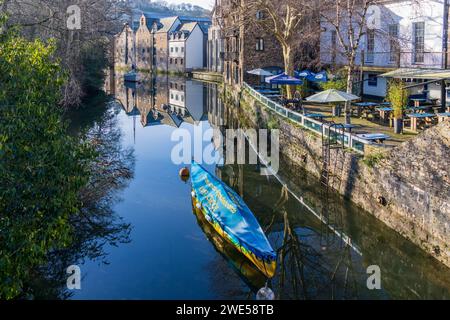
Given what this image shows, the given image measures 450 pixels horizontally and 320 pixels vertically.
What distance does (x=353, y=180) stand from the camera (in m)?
17.9

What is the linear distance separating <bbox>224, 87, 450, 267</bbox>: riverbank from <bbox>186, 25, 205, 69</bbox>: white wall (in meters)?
64.3

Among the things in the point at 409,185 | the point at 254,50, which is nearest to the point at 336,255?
the point at 409,185

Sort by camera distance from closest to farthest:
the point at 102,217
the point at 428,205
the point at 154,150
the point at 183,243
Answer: the point at 428,205, the point at 183,243, the point at 102,217, the point at 154,150

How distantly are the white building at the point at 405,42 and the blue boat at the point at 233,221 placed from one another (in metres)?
12.2

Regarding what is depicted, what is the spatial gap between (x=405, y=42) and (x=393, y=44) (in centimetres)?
109

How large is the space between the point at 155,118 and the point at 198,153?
15.2m

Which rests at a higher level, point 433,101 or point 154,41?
point 154,41

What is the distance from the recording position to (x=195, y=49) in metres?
82.7

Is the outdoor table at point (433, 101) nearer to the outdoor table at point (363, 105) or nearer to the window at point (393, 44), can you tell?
the outdoor table at point (363, 105)

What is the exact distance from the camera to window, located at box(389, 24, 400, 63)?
28922mm

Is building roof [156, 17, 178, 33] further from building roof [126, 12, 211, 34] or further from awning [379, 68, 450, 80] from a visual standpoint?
awning [379, 68, 450, 80]

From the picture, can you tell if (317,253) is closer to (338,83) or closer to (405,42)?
(338,83)
